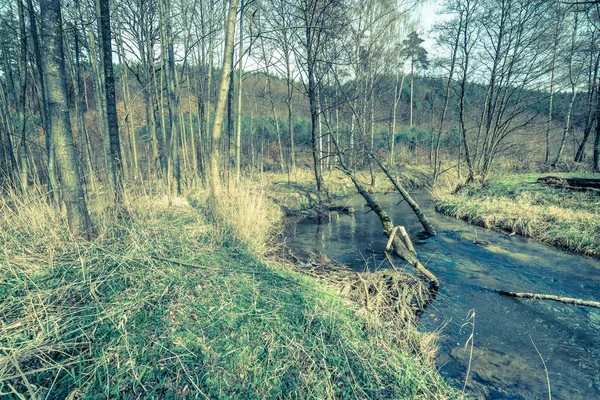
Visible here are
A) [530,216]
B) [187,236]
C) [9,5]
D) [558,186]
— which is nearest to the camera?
[187,236]

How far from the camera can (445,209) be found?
36.2 ft

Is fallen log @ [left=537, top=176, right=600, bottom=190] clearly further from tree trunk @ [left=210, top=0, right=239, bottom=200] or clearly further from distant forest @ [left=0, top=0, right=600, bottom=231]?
tree trunk @ [left=210, top=0, right=239, bottom=200]

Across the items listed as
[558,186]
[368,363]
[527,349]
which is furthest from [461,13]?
[368,363]

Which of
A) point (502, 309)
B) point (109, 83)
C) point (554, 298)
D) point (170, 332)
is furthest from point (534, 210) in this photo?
point (109, 83)

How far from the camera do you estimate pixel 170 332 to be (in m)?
2.35

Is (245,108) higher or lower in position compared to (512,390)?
higher

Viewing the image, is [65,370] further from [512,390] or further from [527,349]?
[527,349]

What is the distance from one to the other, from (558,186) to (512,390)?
1042 centimetres

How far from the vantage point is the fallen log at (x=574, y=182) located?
9.22 metres

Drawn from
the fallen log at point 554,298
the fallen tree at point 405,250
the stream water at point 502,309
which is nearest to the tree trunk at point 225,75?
the stream water at point 502,309

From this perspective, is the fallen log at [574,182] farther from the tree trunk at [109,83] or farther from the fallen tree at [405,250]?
the tree trunk at [109,83]

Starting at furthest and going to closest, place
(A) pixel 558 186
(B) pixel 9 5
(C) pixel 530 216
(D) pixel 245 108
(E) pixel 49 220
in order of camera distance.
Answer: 1. (D) pixel 245 108
2. (A) pixel 558 186
3. (C) pixel 530 216
4. (B) pixel 9 5
5. (E) pixel 49 220

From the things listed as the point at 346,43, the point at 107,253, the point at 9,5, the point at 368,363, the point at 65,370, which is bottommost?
the point at 368,363

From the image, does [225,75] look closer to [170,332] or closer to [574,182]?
[170,332]
